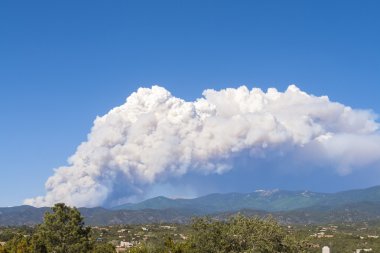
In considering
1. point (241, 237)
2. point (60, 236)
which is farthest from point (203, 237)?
point (60, 236)

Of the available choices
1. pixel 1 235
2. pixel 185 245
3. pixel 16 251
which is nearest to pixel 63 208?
pixel 16 251

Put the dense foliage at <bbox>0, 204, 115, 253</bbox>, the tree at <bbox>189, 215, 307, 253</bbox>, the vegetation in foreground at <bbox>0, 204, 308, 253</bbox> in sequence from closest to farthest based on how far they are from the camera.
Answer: the tree at <bbox>189, 215, 307, 253</bbox> < the vegetation in foreground at <bbox>0, 204, 308, 253</bbox> < the dense foliage at <bbox>0, 204, 115, 253</bbox>

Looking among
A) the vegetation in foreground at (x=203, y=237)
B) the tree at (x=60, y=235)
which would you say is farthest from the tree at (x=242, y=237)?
the tree at (x=60, y=235)

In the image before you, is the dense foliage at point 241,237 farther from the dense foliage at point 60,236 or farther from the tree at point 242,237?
the dense foliage at point 60,236

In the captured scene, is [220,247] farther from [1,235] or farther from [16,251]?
[1,235]

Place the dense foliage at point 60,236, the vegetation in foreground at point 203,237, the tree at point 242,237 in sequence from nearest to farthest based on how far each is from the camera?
the tree at point 242,237 → the vegetation in foreground at point 203,237 → the dense foliage at point 60,236

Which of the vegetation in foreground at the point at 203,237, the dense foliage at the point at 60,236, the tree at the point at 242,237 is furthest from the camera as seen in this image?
the dense foliage at the point at 60,236

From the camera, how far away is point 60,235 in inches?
3273

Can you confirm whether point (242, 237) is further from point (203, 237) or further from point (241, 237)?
point (203, 237)

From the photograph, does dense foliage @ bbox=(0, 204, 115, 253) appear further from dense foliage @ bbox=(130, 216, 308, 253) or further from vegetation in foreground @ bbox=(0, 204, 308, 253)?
dense foliage @ bbox=(130, 216, 308, 253)

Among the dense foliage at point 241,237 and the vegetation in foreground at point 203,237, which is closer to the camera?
the dense foliage at point 241,237

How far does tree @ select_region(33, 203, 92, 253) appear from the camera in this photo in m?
82.5

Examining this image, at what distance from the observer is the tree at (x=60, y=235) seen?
271 ft

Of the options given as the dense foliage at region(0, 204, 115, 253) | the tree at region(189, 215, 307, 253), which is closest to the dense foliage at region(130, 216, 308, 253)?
the tree at region(189, 215, 307, 253)
